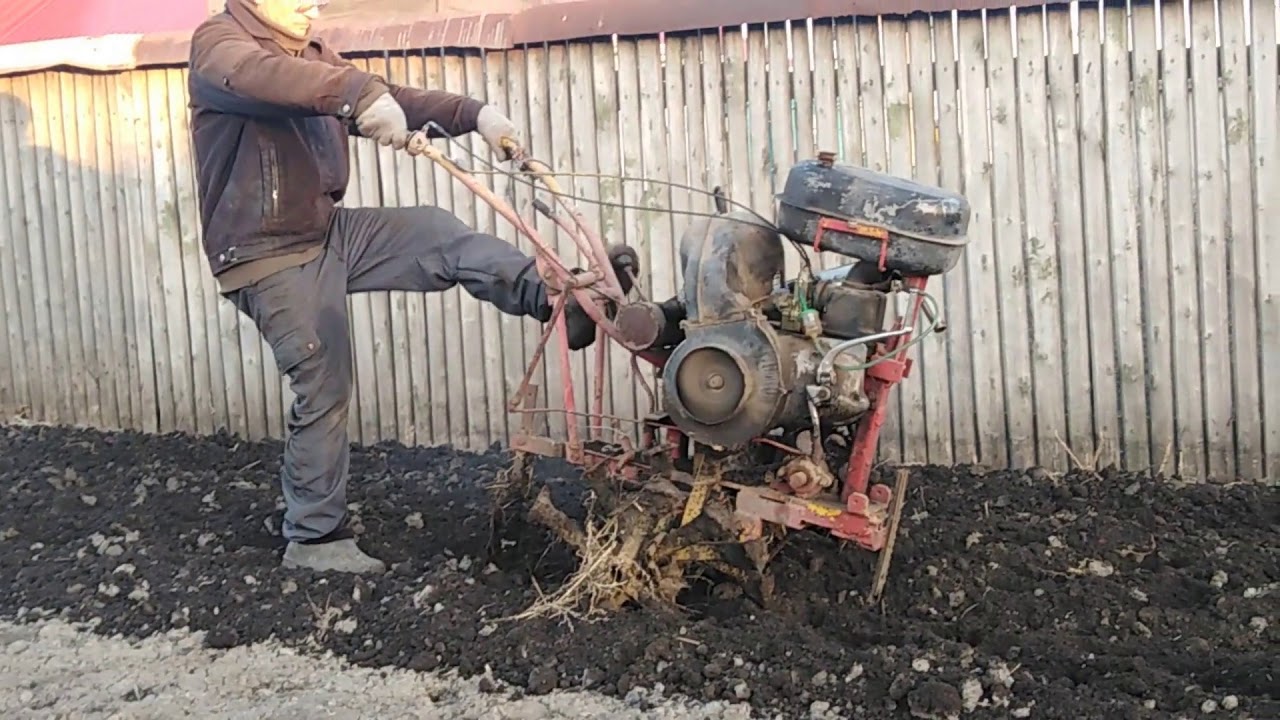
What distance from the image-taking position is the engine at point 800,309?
362 cm

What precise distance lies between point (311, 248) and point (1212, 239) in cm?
361

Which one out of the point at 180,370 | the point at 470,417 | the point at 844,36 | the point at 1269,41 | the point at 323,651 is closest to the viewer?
the point at 323,651

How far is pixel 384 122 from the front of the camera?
12.6 feet

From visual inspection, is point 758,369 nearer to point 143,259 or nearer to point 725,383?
point 725,383

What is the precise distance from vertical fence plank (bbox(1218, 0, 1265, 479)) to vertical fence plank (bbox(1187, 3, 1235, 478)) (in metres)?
0.03

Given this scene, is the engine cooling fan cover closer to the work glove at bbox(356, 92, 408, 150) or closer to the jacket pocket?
the work glove at bbox(356, 92, 408, 150)

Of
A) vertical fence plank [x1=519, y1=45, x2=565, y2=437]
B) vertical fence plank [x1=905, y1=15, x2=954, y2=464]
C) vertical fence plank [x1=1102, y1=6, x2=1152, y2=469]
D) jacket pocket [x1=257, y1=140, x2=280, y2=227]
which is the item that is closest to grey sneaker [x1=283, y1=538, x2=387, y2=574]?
jacket pocket [x1=257, y1=140, x2=280, y2=227]

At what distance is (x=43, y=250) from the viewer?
23.5 feet

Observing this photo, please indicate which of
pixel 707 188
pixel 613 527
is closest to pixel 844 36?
pixel 707 188

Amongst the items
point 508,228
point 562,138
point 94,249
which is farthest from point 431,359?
point 94,249

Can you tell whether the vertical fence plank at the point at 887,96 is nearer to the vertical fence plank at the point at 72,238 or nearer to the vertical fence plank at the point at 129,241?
the vertical fence plank at the point at 129,241

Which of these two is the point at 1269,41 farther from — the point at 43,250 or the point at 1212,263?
the point at 43,250

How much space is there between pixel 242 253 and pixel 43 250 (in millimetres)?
3490

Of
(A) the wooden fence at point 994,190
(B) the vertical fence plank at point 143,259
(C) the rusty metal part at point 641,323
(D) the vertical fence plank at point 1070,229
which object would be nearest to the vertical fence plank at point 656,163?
(A) the wooden fence at point 994,190
